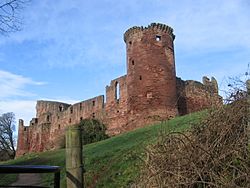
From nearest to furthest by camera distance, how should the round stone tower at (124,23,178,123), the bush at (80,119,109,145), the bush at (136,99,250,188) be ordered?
1. the bush at (136,99,250,188)
2. the round stone tower at (124,23,178,123)
3. the bush at (80,119,109,145)

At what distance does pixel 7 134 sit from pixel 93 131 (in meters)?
35.1

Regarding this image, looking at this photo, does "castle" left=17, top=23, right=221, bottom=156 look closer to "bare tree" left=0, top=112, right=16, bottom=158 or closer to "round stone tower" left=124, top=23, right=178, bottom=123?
"round stone tower" left=124, top=23, right=178, bottom=123

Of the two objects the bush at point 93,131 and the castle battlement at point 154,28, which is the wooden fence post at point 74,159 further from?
the castle battlement at point 154,28

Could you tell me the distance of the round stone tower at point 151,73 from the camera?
96.7 ft

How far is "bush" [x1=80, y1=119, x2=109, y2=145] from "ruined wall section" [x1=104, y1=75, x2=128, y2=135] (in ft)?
2.91

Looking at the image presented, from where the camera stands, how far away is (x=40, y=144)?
4928cm

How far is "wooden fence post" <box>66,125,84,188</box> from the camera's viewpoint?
4105 millimetres

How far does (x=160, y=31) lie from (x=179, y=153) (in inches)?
1062

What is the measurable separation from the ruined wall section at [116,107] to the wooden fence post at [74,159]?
27.7 m

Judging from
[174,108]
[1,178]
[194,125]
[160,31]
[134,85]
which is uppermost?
[160,31]

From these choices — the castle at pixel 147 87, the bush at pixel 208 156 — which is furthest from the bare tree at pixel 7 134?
the bush at pixel 208 156

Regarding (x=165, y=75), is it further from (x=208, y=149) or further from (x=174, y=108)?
(x=208, y=149)

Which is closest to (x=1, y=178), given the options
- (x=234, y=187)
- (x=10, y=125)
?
(x=234, y=187)

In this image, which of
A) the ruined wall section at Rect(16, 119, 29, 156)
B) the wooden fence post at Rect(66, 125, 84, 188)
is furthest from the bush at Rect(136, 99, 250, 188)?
the ruined wall section at Rect(16, 119, 29, 156)
